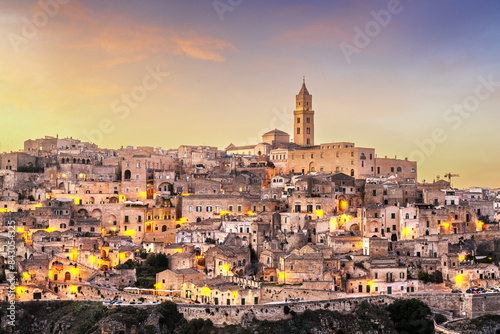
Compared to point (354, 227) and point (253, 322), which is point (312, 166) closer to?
point (354, 227)

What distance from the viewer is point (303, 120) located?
76.5m

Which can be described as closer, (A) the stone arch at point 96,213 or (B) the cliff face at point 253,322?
(B) the cliff face at point 253,322

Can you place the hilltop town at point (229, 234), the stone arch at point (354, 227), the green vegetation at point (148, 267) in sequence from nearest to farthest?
the hilltop town at point (229, 234)
the green vegetation at point (148, 267)
the stone arch at point (354, 227)

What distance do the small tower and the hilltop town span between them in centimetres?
1314

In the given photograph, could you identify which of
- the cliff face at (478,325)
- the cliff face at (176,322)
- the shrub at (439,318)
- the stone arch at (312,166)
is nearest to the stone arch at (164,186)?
the stone arch at (312,166)

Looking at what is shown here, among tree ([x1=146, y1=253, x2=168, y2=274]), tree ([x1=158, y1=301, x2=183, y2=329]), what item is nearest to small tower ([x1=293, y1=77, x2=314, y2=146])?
tree ([x1=146, y1=253, x2=168, y2=274])

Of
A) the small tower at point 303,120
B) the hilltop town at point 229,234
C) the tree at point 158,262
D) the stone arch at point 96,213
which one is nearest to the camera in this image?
the hilltop town at point 229,234

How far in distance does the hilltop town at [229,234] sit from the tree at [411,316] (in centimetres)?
130

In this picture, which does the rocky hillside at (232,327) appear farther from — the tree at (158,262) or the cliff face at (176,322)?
the tree at (158,262)

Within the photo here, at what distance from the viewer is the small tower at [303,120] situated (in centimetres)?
7644

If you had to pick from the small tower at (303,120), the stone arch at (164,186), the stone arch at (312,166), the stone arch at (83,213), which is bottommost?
the stone arch at (83,213)

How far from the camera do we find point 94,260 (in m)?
44.8

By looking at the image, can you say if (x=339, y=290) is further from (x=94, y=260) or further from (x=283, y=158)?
(x=283, y=158)

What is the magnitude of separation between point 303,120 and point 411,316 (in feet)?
133
